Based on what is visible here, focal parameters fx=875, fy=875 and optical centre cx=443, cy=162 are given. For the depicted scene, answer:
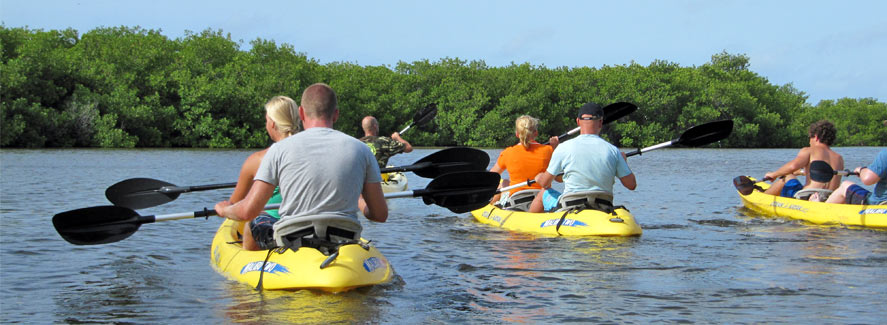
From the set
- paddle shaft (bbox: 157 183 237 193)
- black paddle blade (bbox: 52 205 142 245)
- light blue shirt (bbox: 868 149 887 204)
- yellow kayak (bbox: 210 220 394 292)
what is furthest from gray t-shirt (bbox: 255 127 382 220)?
light blue shirt (bbox: 868 149 887 204)

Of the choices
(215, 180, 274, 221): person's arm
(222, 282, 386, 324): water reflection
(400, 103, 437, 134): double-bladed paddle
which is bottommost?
(222, 282, 386, 324): water reflection

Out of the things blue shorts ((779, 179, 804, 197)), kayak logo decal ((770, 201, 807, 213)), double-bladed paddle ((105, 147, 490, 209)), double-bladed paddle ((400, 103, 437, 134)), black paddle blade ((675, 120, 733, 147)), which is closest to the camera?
double-bladed paddle ((105, 147, 490, 209))

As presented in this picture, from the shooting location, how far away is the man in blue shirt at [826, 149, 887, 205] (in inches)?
404

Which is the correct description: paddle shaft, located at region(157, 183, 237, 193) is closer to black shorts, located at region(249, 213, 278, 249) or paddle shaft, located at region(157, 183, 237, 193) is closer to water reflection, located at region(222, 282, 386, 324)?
black shorts, located at region(249, 213, 278, 249)

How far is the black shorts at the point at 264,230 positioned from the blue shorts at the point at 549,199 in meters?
4.28

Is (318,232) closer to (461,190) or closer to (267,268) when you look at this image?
(267,268)

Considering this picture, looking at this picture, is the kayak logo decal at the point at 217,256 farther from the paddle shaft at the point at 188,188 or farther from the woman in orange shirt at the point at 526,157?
the woman in orange shirt at the point at 526,157

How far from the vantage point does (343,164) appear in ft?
19.1

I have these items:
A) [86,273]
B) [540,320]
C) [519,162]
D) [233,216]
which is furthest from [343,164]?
[519,162]

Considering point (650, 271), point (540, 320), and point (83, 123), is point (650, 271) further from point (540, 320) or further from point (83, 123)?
point (83, 123)

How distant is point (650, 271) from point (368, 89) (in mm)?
65950

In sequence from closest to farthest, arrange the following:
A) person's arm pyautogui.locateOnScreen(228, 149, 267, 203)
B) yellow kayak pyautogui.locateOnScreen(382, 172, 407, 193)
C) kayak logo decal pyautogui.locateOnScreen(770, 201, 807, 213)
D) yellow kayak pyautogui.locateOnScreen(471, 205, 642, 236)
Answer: person's arm pyautogui.locateOnScreen(228, 149, 267, 203) → yellow kayak pyautogui.locateOnScreen(471, 205, 642, 236) → kayak logo decal pyautogui.locateOnScreen(770, 201, 807, 213) → yellow kayak pyautogui.locateOnScreen(382, 172, 407, 193)

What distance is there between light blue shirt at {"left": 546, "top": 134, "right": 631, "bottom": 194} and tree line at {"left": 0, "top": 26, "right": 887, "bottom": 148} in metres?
41.7

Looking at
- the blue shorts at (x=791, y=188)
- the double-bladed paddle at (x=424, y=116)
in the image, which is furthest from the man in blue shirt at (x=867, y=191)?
the double-bladed paddle at (x=424, y=116)
